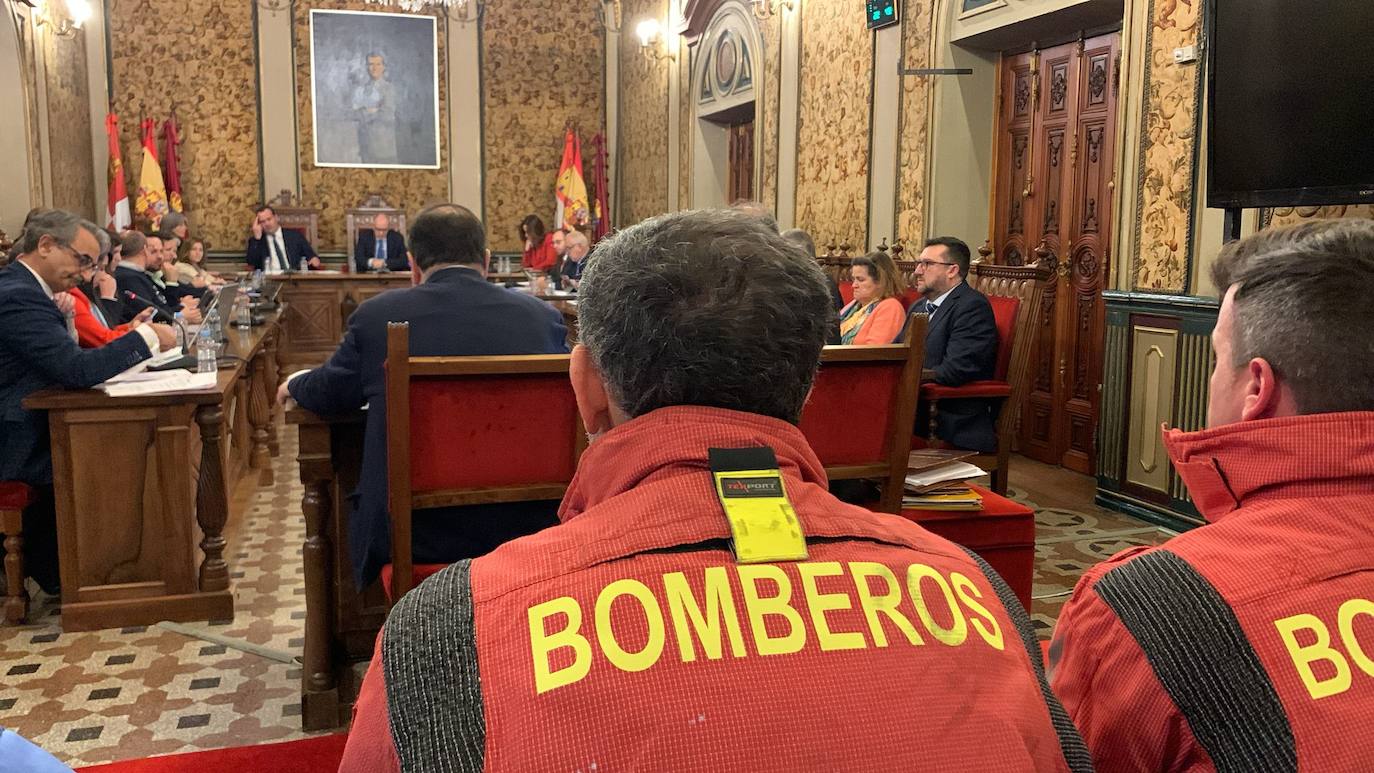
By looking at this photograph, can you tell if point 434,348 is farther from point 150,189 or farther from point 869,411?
point 150,189

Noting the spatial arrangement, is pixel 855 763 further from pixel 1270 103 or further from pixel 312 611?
pixel 1270 103

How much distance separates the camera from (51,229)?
11.3 ft

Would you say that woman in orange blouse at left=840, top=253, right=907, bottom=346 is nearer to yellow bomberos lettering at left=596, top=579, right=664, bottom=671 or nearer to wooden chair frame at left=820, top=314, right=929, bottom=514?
wooden chair frame at left=820, top=314, right=929, bottom=514

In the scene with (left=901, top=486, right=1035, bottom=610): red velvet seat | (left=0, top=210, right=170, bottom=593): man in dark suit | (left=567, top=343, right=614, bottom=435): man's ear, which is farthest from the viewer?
(left=0, top=210, right=170, bottom=593): man in dark suit

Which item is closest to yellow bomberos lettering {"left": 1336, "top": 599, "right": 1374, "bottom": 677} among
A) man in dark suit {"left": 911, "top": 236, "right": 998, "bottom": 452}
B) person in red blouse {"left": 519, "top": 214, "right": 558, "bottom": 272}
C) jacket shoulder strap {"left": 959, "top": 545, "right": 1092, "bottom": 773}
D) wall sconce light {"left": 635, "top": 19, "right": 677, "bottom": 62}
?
jacket shoulder strap {"left": 959, "top": 545, "right": 1092, "bottom": 773}

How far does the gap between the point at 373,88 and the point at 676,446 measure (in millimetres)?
11627

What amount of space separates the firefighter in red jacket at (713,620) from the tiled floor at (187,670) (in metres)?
2.19

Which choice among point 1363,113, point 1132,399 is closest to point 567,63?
point 1132,399

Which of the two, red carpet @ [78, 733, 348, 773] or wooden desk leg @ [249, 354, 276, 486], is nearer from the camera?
red carpet @ [78, 733, 348, 773]

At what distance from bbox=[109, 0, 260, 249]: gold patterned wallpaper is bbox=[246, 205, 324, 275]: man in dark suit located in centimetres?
57

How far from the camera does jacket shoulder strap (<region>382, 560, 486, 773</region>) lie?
0.71 m

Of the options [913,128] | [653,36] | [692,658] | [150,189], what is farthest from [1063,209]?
[150,189]

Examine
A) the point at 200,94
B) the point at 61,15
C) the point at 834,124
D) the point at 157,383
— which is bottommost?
the point at 157,383

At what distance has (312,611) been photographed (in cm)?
271
